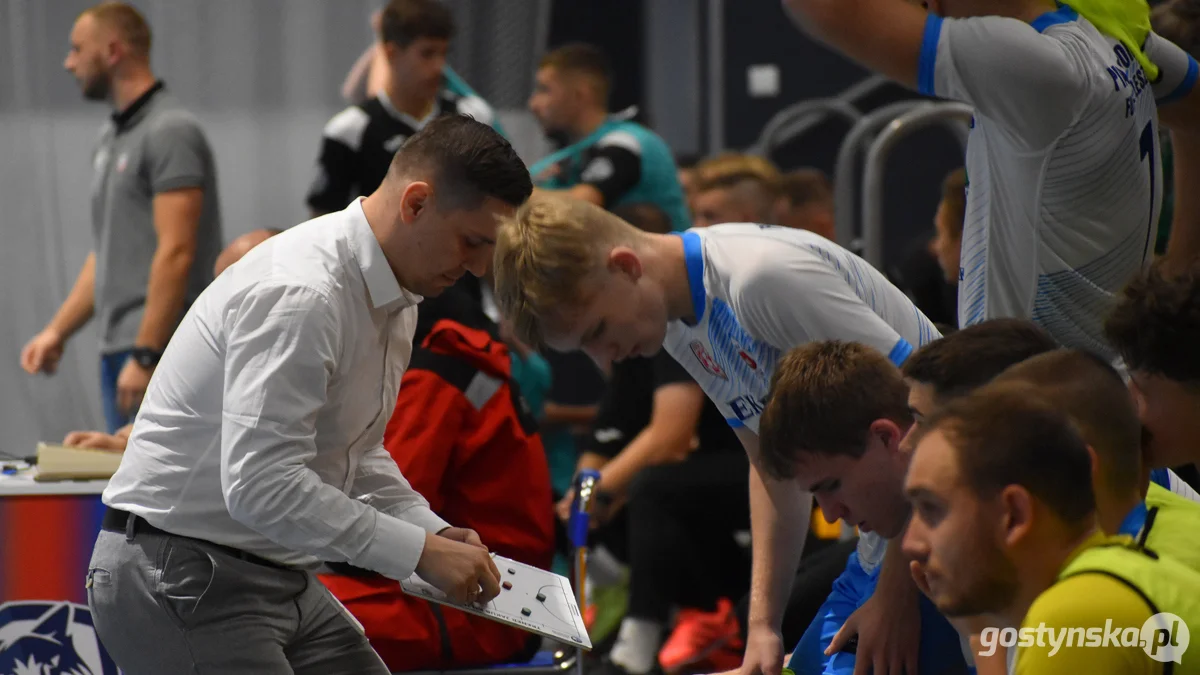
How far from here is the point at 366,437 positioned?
2.19 m

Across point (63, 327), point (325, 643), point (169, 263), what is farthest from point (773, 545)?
point (63, 327)

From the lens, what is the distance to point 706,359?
89.4 inches

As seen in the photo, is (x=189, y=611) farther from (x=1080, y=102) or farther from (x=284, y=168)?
(x=284, y=168)

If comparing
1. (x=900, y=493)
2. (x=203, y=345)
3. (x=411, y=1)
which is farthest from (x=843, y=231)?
(x=203, y=345)

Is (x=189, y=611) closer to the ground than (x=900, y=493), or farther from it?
closer to the ground

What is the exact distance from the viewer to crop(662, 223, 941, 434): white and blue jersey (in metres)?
2.02

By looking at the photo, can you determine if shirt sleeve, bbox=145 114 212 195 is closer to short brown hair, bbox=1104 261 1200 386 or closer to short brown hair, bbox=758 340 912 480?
short brown hair, bbox=758 340 912 480

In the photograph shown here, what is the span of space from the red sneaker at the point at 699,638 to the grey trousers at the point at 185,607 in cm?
196

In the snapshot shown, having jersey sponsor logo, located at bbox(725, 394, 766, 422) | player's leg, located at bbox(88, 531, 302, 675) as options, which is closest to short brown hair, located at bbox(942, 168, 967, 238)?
jersey sponsor logo, located at bbox(725, 394, 766, 422)

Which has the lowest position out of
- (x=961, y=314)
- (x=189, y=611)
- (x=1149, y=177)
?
(x=189, y=611)

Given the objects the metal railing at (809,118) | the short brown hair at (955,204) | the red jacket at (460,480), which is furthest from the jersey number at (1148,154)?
the metal railing at (809,118)

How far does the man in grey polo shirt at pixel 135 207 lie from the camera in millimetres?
4164

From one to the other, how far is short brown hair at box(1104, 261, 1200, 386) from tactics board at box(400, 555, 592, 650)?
0.86 metres

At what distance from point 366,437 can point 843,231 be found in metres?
2.07
